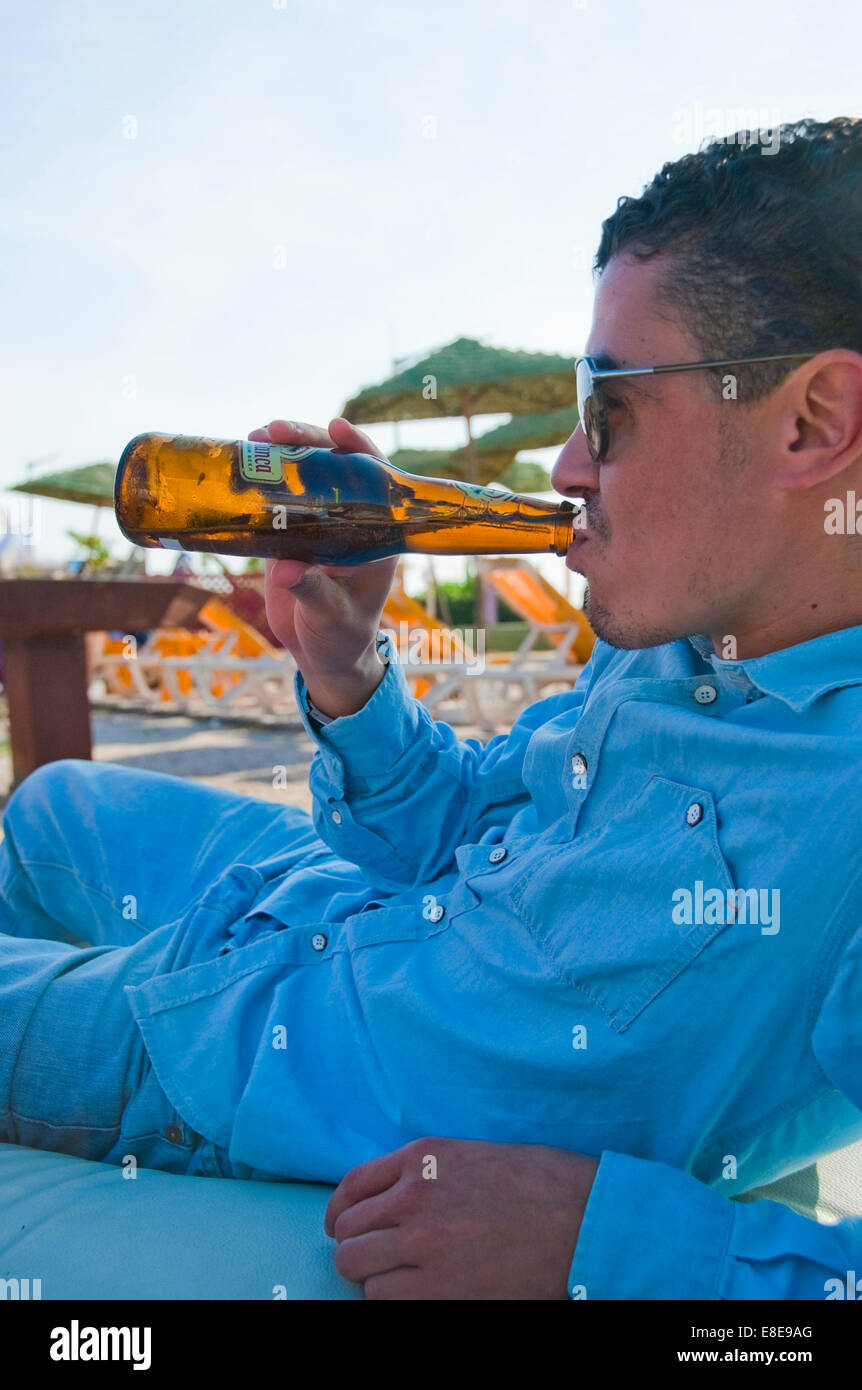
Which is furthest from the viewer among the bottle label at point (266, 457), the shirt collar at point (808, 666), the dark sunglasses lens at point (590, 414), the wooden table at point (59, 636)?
the wooden table at point (59, 636)

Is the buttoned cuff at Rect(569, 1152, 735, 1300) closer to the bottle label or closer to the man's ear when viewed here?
the man's ear

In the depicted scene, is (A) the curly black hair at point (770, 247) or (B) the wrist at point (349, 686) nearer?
(A) the curly black hair at point (770, 247)

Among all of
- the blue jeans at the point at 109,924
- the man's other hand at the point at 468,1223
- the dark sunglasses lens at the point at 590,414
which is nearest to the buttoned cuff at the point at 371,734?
the blue jeans at the point at 109,924

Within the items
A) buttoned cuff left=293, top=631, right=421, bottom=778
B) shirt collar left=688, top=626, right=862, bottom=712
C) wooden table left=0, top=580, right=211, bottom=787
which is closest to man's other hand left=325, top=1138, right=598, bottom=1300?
shirt collar left=688, top=626, right=862, bottom=712

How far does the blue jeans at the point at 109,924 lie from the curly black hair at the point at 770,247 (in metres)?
0.95

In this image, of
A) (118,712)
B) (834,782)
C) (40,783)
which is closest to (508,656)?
(118,712)

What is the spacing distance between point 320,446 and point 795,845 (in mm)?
858

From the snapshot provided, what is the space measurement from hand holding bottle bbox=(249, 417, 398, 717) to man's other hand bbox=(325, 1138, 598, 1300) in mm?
729

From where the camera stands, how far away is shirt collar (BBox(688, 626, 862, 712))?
1.12 m

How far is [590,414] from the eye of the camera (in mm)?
1268

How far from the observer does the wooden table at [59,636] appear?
129 inches

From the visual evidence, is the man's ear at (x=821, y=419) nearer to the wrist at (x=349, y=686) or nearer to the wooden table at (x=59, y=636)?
the wrist at (x=349, y=686)

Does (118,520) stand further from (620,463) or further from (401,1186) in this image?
(401,1186)
